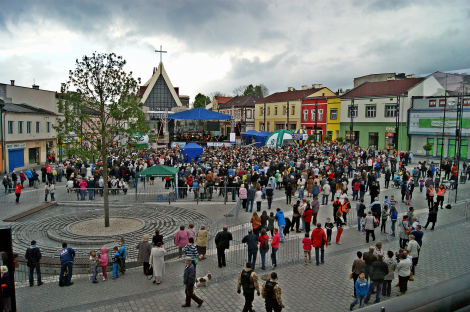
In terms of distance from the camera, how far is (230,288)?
855cm

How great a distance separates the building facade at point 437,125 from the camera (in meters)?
32.8

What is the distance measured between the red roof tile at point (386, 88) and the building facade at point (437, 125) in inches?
92.4

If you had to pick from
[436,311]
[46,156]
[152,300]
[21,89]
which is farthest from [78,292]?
[21,89]

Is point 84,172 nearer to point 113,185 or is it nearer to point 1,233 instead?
point 113,185

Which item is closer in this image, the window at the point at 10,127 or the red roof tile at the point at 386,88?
the window at the point at 10,127

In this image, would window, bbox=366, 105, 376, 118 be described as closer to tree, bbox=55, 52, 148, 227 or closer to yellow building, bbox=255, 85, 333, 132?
yellow building, bbox=255, 85, 333, 132

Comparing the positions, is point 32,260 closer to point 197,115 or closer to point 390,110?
point 197,115

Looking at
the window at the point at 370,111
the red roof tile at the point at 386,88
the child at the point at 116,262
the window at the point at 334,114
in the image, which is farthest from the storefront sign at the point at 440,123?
the child at the point at 116,262

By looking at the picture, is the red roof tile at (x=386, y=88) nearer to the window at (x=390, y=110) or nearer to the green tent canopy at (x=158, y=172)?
the window at (x=390, y=110)

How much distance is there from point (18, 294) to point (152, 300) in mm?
3450

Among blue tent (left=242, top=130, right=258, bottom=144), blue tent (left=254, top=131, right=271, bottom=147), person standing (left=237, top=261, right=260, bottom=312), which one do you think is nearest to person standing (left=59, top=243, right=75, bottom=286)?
person standing (left=237, top=261, right=260, bottom=312)

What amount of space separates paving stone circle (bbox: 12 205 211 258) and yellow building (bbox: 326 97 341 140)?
1480 inches

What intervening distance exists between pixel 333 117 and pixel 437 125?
52.4 ft

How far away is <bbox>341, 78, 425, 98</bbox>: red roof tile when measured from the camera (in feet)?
132
